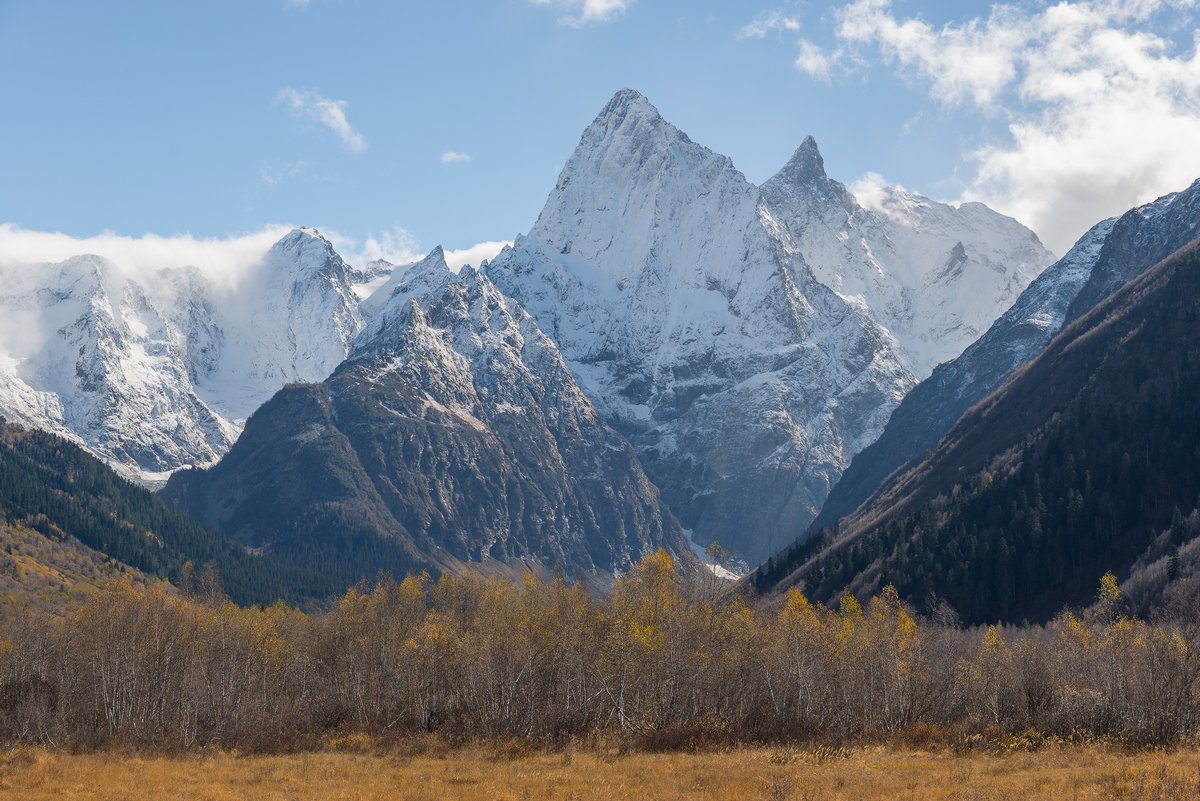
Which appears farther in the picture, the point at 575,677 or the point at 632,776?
the point at 575,677

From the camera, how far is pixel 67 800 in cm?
5009

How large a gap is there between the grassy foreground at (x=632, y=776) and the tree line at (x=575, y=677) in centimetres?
974

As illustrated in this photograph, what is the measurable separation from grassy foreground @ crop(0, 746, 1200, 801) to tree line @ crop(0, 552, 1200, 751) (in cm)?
974

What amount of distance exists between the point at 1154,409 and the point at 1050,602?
50330 millimetres

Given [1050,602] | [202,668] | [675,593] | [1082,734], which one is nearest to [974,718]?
[1082,734]

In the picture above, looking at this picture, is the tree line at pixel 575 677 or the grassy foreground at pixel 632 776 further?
the tree line at pixel 575 677

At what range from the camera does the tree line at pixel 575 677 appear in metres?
76.6

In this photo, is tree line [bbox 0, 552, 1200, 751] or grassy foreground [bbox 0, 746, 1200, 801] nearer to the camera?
grassy foreground [bbox 0, 746, 1200, 801]

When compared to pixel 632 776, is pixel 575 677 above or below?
above

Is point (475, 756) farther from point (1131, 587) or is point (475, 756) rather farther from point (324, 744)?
point (1131, 587)

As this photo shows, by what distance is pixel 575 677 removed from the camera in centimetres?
9569

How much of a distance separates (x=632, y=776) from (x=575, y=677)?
1600 inches

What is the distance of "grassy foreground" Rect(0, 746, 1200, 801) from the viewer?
4591cm

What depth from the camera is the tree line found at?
76.6 m
